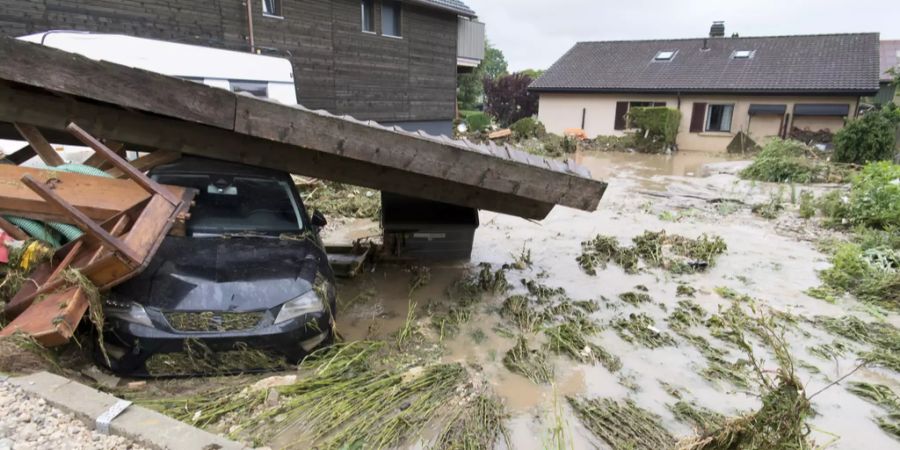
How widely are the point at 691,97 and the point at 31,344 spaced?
89.8ft

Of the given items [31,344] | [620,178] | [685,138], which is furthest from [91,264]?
[685,138]

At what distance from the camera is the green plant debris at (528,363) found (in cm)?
397

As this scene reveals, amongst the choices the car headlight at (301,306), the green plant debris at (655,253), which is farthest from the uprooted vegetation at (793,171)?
the car headlight at (301,306)

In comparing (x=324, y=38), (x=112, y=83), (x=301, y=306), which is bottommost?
(x=301, y=306)

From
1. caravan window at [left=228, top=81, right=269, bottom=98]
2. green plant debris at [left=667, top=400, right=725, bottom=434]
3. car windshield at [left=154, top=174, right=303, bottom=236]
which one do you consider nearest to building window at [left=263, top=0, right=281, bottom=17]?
caravan window at [left=228, top=81, right=269, bottom=98]

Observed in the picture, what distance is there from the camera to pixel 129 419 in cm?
251

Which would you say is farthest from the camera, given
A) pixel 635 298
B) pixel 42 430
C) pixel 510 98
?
pixel 510 98

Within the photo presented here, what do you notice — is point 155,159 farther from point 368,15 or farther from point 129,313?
point 368,15

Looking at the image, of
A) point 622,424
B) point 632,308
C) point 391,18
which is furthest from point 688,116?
point 622,424

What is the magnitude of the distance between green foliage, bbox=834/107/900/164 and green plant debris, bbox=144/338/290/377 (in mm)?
18471

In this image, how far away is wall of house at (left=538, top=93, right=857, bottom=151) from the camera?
21.7 metres

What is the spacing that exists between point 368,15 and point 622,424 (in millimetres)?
14591

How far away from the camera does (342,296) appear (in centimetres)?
556

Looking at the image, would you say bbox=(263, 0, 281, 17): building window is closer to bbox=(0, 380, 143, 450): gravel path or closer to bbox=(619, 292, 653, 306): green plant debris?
bbox=(619, 292, 653, 306): green plant debris
